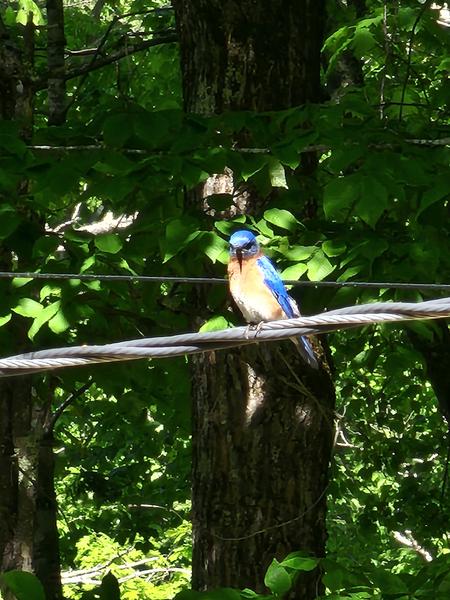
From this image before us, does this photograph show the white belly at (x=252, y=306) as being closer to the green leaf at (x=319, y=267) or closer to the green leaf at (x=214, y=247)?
the green leaf at (x=214, y=247)

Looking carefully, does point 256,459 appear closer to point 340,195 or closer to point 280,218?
point 280,218

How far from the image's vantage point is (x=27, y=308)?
3584 millimetres

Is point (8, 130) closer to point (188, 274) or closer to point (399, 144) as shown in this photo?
point (188, 274)

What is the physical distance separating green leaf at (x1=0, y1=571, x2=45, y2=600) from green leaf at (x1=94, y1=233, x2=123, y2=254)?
1.22m

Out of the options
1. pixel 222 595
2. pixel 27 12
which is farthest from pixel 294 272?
pixel 27 12

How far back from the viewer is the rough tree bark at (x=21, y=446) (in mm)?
4863

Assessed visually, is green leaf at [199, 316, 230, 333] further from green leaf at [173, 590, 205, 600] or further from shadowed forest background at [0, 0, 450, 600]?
green leaf at [173, 590, 205, 600]

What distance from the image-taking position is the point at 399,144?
12.0 feet

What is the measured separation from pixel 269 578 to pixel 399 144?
1692mm

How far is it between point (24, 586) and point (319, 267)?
4.92ft

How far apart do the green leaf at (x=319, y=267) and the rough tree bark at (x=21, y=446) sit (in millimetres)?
1409

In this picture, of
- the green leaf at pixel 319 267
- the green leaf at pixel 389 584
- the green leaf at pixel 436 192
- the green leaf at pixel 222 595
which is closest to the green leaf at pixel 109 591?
the green leaf at pixel 222 595

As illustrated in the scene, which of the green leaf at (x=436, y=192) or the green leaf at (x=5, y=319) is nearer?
the green leaf at (x=436, y=192)

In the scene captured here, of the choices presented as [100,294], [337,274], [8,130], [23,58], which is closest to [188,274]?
[100,294]
